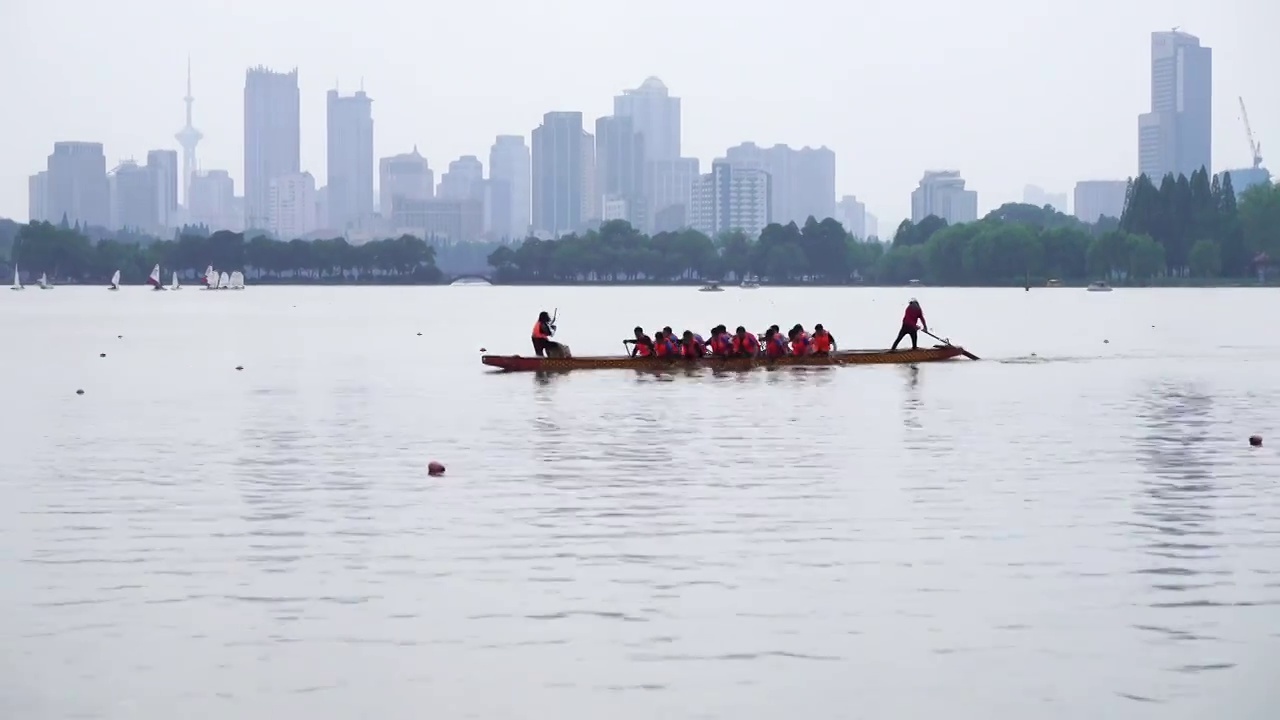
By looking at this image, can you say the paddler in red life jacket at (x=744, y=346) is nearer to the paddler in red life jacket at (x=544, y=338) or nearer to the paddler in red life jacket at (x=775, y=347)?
the paddler in red life jacket at (x=775, y=347)

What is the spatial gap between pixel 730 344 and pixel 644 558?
34496 mm

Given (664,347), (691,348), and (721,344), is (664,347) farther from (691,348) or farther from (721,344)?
(721,344)

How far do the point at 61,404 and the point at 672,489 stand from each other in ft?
82.3

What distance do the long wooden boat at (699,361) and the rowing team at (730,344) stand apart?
0.19 metres

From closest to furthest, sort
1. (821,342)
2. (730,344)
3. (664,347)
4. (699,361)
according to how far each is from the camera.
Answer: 1. (664,347)
2. (699,361)
3. (730,344)
4. (821,342)

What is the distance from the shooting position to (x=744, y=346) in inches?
2175

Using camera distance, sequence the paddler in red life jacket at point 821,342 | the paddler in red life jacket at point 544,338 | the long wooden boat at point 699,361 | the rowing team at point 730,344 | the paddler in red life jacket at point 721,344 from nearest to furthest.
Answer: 1. the long wooden boat at point 699,361
2. the rowing team at point 730,344
3. the paddler in red life jacket at point 721,344
4. the paddler in red life jacket at point 544,338
5. the paddler in red life jacket at point 821,342

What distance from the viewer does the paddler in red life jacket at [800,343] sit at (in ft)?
181

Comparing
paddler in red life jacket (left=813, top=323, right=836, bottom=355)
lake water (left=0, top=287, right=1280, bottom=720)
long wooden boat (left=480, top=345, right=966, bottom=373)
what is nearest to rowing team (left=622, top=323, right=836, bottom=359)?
paddler in red life jacket (left=813, top=323, right=836, bottom=355)

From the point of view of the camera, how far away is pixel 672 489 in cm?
2680

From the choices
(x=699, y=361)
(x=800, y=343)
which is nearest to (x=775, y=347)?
(x=800, y=343)

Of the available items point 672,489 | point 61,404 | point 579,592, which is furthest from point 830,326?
point 579,592

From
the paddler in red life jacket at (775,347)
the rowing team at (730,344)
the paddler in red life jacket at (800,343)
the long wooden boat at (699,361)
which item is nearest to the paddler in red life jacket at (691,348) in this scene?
the rowing team at (730,344)

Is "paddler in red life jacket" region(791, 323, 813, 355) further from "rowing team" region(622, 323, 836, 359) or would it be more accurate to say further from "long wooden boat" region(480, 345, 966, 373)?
"long wooden boat" region(480, 345, 966, 373)
